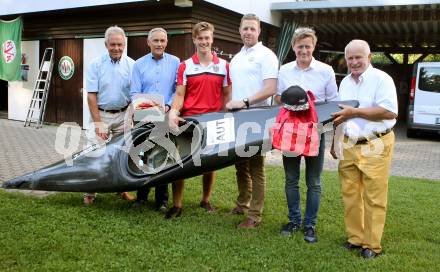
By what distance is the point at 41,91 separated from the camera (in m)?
11.5

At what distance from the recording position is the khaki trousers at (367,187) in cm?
338

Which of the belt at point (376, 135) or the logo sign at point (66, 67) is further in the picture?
the logo sign at point (66, 67)

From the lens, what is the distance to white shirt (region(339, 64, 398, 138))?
3.29m

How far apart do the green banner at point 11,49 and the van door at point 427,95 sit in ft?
33.2

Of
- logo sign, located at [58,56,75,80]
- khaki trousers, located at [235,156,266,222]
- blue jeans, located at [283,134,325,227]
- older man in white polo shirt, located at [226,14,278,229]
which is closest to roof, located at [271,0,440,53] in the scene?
logo sign, located at [58,56,75,80]

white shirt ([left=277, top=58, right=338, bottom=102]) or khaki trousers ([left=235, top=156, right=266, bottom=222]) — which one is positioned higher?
white shirt ([left=277, top=58, right=338, bottom=102])

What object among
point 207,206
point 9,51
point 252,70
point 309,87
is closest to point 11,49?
point 9,51

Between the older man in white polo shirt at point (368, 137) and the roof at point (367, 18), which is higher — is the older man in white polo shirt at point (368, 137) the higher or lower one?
the lower one

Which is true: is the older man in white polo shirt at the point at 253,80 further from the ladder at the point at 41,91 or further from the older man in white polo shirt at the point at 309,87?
the ladder at the point at 41,91

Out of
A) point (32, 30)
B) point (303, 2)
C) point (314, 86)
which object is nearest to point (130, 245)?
point (314, 86)

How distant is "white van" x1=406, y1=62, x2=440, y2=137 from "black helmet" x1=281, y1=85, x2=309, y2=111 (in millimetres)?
9131

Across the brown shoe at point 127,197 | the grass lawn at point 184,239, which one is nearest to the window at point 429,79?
the grass lawn at point 184,239

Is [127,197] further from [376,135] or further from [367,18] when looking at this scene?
[367,18]

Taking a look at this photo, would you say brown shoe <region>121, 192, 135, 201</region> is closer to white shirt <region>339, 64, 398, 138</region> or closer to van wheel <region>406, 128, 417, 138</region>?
white shirt <region>339, 64, 398, 138</region>
